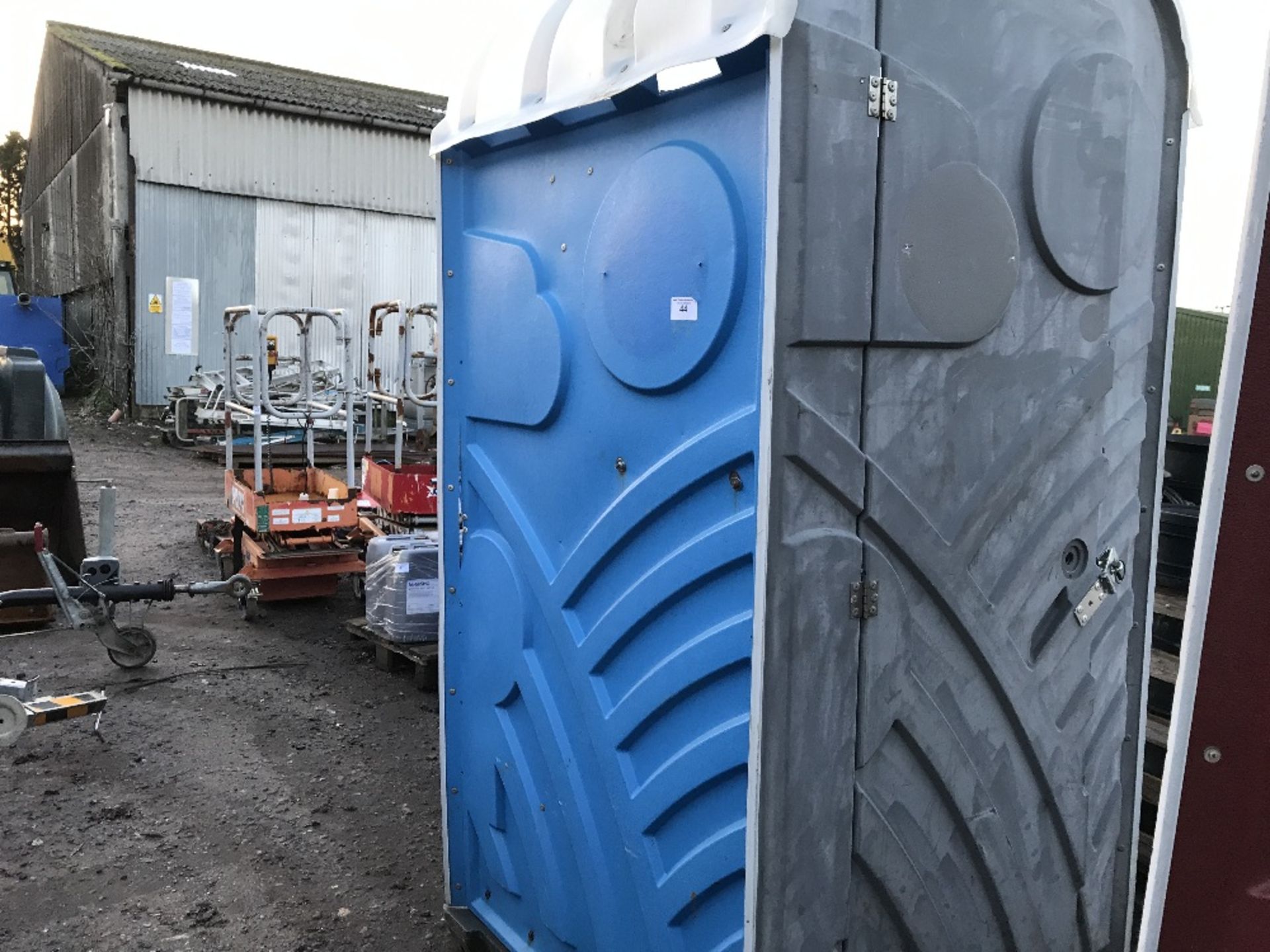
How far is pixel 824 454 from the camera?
1836mm

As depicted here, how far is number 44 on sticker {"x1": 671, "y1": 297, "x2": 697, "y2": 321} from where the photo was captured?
1950 millimetres

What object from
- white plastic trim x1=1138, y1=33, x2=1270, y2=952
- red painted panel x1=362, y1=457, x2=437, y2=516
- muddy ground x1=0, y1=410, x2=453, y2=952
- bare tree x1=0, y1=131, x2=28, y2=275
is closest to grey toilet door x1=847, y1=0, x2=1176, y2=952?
white plastic trim x1=1138, y1=33, x2=1270, y2=952

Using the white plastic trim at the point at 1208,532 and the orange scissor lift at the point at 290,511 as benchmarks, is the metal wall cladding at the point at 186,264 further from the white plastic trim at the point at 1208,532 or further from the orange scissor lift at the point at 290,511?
the white plastic trim at the point at 1208,532

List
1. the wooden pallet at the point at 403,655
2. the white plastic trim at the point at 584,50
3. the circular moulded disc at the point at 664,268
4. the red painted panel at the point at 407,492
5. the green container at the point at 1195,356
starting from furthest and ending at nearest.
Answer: the green container at the point at 1195,356 < the red painted panel at the point at 407,492 < the wooden pallet at the point at 403,655 < the circular moulded disc at the point at 664,268 < the white plastic trim at the point at 584,50

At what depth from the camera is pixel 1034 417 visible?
2.17 m

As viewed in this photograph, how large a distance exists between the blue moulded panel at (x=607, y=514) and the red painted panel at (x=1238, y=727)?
85 cm

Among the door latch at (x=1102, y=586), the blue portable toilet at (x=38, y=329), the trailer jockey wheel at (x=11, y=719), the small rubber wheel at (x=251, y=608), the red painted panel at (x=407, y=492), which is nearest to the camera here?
the door latch at (x=1102, y=586)

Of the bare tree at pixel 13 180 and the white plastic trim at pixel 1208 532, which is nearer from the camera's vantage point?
the white plastic trim at pixel 1208 532

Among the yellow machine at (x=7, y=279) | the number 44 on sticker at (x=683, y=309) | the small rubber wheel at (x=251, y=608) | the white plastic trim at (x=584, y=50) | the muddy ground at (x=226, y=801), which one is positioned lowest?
the muddy ground at (x=226, y=801)

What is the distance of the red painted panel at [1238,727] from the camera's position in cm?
108

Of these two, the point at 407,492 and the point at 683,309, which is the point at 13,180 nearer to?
the point at 407,492

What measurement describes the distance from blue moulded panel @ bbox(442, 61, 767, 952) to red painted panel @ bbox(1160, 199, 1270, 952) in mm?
847

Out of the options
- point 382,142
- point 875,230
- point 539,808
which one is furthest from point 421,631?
point 382,142

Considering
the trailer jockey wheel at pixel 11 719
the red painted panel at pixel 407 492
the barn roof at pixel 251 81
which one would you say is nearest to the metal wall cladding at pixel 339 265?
the barn roof at pixel 251 81
